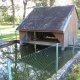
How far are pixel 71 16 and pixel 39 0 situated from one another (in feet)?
40.6

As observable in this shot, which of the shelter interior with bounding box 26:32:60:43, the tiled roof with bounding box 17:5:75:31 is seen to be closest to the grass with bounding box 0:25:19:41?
the shelter interior with bounding box 26:32:60:43

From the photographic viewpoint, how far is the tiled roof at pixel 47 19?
1366 cm

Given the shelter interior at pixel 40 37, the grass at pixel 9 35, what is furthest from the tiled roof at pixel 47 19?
the grass at pixel 9 35

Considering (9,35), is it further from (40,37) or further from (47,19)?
(47,19)

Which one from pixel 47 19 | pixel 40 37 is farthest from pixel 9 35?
pixel 47 19

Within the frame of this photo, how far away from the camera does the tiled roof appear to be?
538 inches

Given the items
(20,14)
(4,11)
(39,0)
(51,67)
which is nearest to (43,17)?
(51,67)

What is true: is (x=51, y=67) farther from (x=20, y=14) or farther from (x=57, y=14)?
(x=20, y=14)

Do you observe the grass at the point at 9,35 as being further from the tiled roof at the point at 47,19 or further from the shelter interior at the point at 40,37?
the tiled roof at the point at 47,19

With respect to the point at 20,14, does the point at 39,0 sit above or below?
above

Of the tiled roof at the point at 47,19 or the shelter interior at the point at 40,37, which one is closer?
the tiled roof at the point at 47,19

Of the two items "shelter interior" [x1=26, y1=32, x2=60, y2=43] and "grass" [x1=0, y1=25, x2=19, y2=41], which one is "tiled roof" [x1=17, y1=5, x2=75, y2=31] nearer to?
"shelter interior" [x1=26, y1=32, x2=60, y2=43]

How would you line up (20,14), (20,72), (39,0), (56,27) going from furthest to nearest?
(20,14) → (39,0) → (56,27) → (20,72)

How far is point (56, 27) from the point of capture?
13258mm
